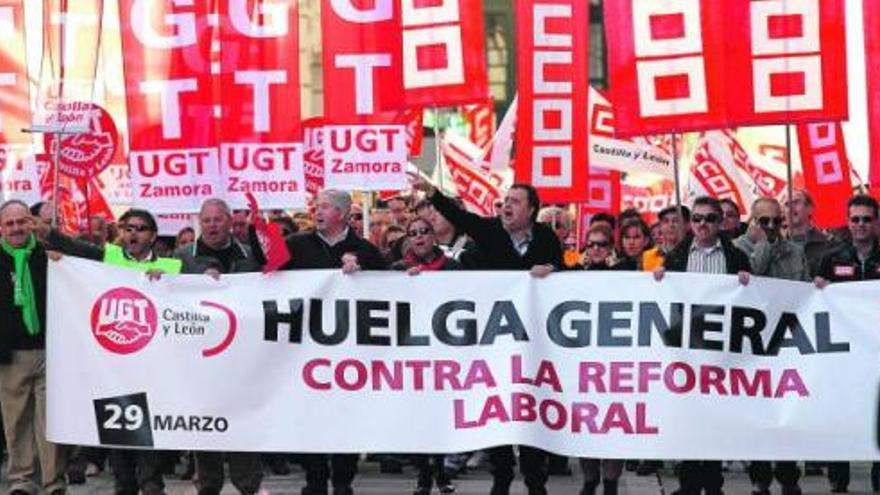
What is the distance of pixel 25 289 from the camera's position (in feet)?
50.6

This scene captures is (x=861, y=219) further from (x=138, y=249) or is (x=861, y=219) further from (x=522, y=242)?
(x=138, y=249)

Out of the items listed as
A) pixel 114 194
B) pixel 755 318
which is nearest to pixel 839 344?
pixel 755 318

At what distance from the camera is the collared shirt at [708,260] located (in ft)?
48.9

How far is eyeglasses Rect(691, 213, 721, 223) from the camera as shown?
14.9 m

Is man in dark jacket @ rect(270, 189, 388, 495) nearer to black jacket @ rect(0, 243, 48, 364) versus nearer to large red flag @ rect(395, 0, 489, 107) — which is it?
black jacket @ rect(0, 243, 48, 364)

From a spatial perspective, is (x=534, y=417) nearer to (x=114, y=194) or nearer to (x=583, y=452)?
(x=583, y=452)

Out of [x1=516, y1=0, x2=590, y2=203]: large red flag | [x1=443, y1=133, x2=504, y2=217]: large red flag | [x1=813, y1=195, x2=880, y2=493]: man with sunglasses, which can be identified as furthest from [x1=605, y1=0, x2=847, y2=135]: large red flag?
[x1=443, y1=133, x2=504, y2=217]: large red flag

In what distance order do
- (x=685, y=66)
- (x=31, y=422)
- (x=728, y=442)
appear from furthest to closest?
(x=685, y=66) → (x=31, y=422) → (x=728, y=442)

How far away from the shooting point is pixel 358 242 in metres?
15.2

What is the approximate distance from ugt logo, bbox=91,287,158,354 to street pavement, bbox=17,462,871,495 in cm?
216

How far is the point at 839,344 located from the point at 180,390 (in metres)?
3.76

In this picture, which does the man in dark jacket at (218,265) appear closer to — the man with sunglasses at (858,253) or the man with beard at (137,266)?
the man with beard at (137,266)

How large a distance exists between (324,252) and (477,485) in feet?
10.5

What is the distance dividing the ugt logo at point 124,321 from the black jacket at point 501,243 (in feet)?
5.87
